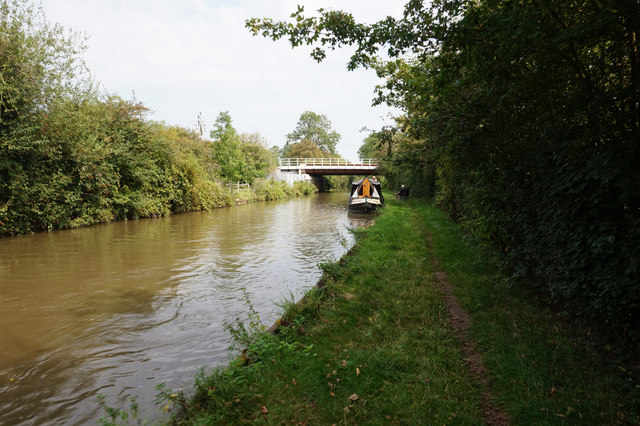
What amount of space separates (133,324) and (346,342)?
3.46 metres

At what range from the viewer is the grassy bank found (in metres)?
2.84

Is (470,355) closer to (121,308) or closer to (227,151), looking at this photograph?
(121,308)

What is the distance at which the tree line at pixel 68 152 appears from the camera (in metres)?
12.4

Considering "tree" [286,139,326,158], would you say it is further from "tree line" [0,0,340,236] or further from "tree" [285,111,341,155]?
"tree line" [0,0,340,236]

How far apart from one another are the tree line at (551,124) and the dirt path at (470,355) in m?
1.00

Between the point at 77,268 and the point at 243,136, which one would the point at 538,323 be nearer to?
the point at 77,268

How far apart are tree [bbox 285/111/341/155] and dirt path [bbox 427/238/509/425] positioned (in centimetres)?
8403

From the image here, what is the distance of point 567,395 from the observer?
2904 millimetres

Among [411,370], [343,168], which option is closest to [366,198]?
[411,370]

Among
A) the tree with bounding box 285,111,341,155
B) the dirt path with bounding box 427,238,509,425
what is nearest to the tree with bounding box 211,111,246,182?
the dirt path with bounding box 427,238,509,425

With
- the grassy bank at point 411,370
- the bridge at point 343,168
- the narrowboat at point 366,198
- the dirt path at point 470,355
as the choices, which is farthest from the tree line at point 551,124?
the bridge at point 343,168

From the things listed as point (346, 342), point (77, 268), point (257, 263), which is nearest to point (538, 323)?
point (346, 342)

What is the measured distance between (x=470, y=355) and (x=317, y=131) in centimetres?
8816

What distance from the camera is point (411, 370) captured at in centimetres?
347
